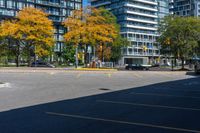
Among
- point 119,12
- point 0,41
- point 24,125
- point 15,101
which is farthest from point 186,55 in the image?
point 119,12

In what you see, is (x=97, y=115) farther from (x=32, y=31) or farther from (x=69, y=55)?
(x=69, y=55)

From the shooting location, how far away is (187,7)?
6644 inches

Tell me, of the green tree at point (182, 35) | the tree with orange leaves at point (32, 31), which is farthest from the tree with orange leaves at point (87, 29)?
the green tree at point (182, 35)

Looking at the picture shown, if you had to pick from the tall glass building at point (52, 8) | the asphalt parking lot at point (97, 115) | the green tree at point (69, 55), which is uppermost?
the tall glass building at point (52, 8)


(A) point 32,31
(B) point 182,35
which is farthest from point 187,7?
(A) point 32,31

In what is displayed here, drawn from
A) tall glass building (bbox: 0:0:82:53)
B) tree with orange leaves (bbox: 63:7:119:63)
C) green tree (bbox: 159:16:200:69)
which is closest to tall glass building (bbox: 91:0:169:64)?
tall glass building (bbox: 0:0:82:53)

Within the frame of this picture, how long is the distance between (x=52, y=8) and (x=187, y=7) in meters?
79.2

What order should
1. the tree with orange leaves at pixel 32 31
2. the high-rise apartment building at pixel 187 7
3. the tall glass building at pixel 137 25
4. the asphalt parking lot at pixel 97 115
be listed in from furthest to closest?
the high-rise apartment building at pixel 187 7, the tall glass building at pixel 137 25, the tree with orange leaves at pixel 32 31, the asphalt parking lot at pixel 97 115

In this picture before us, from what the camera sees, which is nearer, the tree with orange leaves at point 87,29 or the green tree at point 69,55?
the tree with orange leaves at point 87,29

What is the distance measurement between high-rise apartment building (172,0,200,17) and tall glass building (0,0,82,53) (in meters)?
66.4

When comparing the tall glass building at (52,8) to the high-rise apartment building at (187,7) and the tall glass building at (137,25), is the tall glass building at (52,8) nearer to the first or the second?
the tall glass building at (137,25)

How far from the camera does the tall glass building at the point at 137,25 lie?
13612 cm

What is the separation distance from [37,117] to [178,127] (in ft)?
13.6

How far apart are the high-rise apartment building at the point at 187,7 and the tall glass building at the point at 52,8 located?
2614 inches
